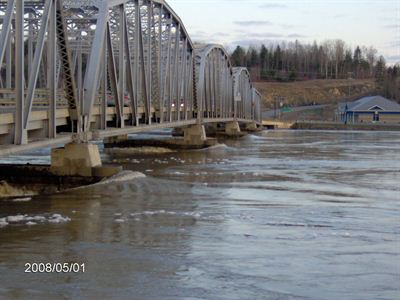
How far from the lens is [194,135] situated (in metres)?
67.8

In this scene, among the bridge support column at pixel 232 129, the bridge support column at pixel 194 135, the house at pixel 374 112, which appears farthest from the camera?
the house at pixel 374 112

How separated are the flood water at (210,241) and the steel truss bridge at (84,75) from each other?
305 cm

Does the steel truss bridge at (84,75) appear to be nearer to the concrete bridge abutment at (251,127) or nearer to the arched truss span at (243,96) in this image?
the arched truss span at (243,96)

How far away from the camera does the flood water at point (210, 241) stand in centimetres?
1416

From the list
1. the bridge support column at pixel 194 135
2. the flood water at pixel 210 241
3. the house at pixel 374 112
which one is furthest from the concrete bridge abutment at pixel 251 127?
the flood water at pixel 210 241

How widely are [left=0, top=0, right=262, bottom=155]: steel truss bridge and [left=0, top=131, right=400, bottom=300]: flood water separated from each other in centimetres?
305

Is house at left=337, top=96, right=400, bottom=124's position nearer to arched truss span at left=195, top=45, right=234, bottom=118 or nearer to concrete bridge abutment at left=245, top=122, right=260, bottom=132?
concrete bridge abutment at left=245, top=122, right=260, bottom=132

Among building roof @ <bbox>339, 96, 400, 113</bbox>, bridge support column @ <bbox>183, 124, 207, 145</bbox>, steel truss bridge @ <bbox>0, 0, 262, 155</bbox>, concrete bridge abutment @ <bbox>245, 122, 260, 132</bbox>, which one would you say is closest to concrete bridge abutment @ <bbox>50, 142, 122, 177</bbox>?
steel truss bridge @ <bbox>0, 0, 262, 155</bbox>

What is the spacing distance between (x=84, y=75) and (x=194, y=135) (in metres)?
27.6

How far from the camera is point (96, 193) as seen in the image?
2933 cm

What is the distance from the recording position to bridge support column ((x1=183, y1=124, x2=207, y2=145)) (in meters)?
66.6

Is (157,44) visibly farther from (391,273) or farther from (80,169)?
(391,273)

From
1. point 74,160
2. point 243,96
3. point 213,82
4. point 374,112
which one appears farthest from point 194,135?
point 374,112

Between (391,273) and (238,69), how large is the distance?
343 ft
